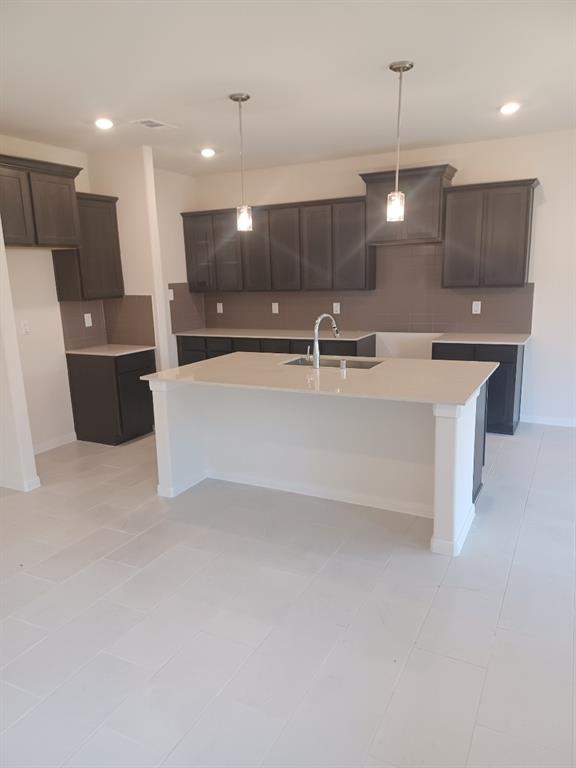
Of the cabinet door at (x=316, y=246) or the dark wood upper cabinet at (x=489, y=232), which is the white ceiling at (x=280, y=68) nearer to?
the dark wood upper cabinet at (x=489, y=232)

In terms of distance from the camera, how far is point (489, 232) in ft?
15.8

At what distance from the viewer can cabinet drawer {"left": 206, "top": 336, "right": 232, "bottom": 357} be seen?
5766mm

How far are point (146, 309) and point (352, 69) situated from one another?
2.91m

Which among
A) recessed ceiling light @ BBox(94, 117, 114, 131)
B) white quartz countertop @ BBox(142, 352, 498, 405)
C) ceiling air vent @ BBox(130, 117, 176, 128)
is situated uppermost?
ceiling air vent @ BBox(130, 117, 176, 128)

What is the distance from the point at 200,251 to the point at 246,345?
131 cm

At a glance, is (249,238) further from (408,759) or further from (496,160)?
(408,759)

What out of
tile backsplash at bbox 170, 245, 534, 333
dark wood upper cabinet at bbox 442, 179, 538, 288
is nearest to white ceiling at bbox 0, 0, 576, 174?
dark wood upper cabinet at bbox 442, 179, 538, 288

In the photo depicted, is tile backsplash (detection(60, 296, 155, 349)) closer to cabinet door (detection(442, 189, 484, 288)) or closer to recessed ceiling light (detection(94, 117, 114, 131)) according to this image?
recessed ceiling light (detection(94, 117, 114, 131))

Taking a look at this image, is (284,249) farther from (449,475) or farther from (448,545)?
(448,545)

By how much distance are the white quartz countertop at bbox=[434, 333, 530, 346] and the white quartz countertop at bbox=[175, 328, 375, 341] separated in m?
0.82

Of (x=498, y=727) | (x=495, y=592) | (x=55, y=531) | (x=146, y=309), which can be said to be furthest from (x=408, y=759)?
(x=146, y=309)

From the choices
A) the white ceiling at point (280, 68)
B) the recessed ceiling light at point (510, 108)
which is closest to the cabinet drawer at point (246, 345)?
the white ceiling at point (280, 68)

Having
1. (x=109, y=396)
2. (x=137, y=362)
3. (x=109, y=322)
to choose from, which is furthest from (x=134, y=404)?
(x=109, y=322)

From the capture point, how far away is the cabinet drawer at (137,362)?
4832 mm
